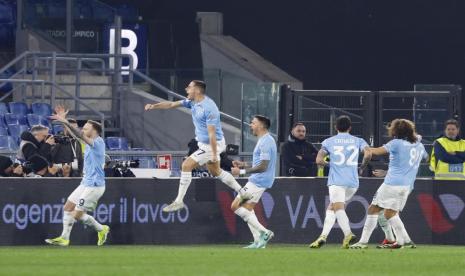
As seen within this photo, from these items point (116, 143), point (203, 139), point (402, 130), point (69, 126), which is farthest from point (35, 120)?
point (402, 130)

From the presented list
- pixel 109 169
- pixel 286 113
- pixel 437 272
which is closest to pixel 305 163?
pixel 286 113

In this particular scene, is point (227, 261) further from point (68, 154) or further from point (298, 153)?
point (298, 153)

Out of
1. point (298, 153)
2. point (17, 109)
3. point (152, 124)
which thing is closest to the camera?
point (298, 153)

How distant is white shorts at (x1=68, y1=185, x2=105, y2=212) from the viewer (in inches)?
888

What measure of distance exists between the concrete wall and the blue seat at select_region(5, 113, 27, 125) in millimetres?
3555

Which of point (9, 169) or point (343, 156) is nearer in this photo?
point (343, 156)

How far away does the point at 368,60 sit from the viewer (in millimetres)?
36406

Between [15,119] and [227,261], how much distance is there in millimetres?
12872

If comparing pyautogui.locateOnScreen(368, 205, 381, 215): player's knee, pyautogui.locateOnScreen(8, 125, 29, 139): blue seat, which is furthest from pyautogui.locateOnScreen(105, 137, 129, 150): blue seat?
pyautogui.locateOnScreen(368, 205, 381, 215): player's knee

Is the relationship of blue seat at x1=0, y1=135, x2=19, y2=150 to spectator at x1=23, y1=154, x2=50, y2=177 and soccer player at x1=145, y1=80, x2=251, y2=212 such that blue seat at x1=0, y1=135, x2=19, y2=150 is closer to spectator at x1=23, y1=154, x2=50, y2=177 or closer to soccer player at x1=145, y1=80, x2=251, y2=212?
spectator at x1=23, y1=154, x2=50, y2=177

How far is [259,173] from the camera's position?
22.0 meters

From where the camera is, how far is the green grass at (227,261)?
16.7 meters

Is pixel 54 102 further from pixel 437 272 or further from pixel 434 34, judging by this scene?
pixel 437 272

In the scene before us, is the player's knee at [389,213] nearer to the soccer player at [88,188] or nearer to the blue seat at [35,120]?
the soccer player at [88,188]
